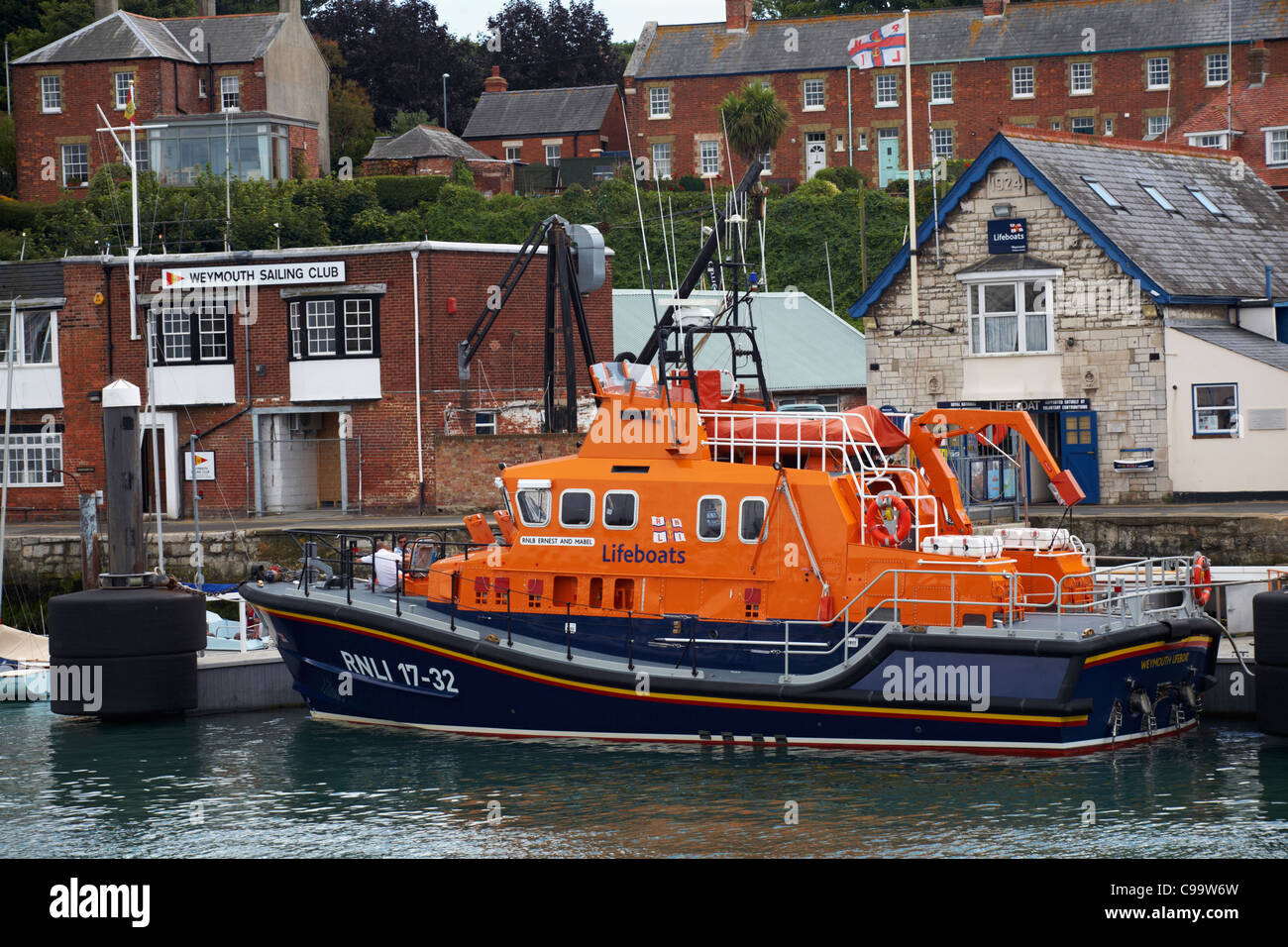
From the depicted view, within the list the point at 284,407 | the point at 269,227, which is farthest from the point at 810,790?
the point at 269,227

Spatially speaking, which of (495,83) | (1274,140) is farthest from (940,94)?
(495,83)

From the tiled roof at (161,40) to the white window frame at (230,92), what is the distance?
1.99 ft

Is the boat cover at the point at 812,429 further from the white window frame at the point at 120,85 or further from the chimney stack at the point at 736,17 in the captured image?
the chimney stack at the point at 736,17

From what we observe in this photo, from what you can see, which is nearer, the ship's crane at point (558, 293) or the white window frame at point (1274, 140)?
the ship's crane at point (558, 293)

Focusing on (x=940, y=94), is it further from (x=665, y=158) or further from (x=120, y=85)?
(x=120, y=85)

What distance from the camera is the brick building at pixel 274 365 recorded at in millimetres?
29062

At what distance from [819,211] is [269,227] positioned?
1557 centimetres

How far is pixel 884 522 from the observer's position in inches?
597

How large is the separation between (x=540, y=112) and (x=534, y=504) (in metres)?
44.0

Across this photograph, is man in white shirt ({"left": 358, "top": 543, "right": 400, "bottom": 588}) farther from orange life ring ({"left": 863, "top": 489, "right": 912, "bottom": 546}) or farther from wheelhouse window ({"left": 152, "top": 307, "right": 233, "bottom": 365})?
wheelhouse window ({"left": 152, "top": 307, "right": 233, "bottom": 365})

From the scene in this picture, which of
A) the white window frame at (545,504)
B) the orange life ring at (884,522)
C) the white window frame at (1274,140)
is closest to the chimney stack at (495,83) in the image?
the white window frame at (1274,140)

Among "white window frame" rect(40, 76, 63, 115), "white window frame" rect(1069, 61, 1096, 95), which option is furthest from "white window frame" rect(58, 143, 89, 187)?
"white window frame" rect(1069, 61, 1096, 95)

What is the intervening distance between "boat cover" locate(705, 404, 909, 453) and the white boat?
942cm

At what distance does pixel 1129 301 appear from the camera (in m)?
25.7
